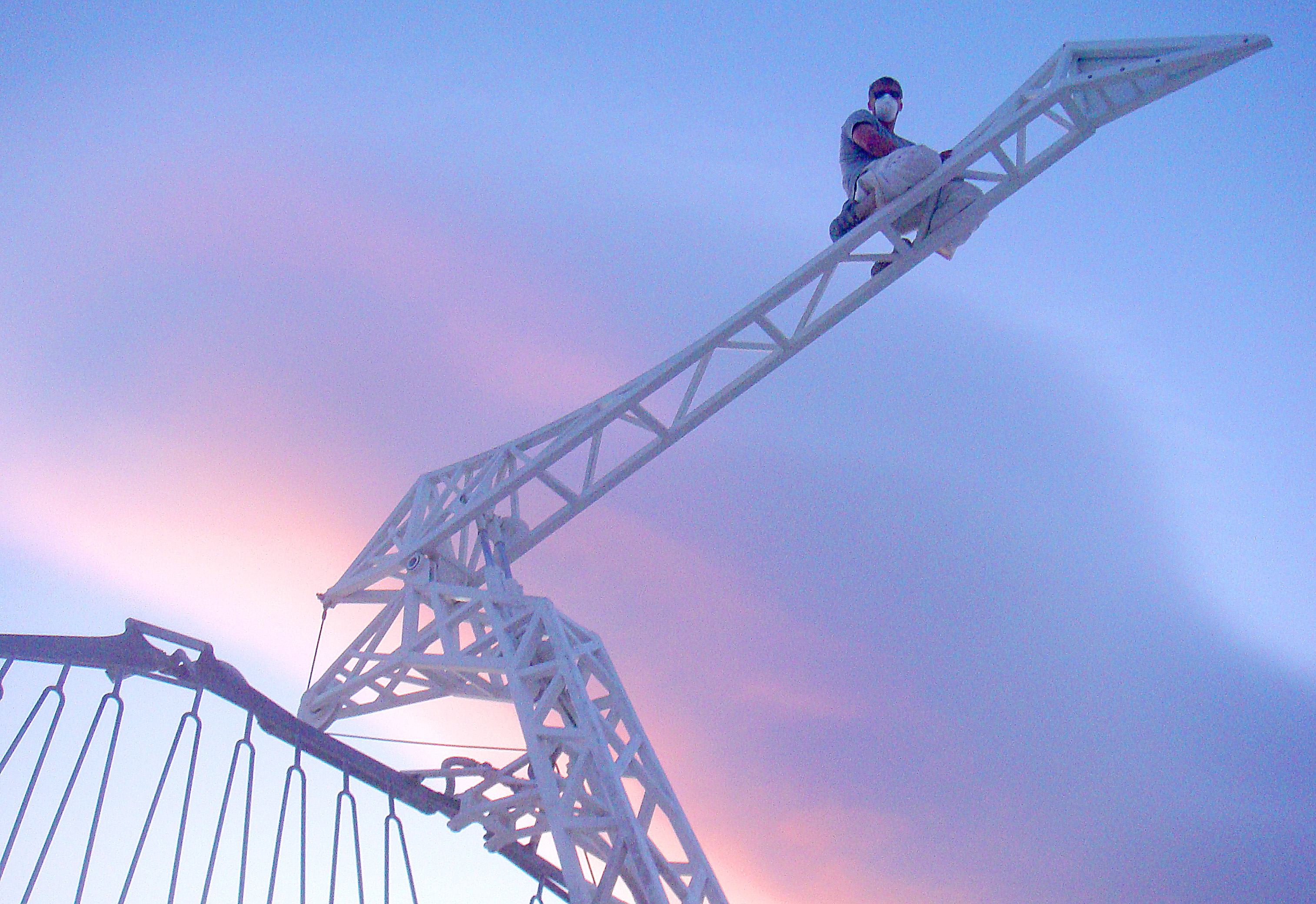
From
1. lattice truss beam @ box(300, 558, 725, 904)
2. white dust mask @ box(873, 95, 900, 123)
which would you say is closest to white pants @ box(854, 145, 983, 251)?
white dust mask @ box(873, 95, 900, 123)

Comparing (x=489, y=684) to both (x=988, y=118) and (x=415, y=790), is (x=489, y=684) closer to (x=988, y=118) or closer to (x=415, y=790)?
(x=415, y=790)

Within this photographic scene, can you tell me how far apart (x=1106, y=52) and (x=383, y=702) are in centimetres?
864

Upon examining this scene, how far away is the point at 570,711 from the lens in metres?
9.36

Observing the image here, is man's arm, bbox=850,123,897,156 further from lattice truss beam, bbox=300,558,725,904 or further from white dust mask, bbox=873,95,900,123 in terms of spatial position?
lattice truss beam, bbox=300,558,725,904

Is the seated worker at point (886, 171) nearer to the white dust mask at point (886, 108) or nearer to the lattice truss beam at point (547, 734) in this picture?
the white dust mask at point (886, 108)

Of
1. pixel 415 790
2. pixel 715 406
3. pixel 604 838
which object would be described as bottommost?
pixel 604 838

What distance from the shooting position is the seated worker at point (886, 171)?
9141 mm

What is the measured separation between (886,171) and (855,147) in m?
0.65

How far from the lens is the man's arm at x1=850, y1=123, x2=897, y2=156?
939cm

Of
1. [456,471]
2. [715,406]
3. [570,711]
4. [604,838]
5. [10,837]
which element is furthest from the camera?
[456,471]

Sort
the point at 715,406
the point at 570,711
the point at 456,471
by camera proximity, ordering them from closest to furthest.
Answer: the point at 570,711, the point at 715,406, the point at 456,471

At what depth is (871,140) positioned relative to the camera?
9.41 m

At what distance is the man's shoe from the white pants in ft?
0.18

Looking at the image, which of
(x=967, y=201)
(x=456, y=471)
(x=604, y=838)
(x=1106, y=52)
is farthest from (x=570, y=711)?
(x=1106, y=52)
